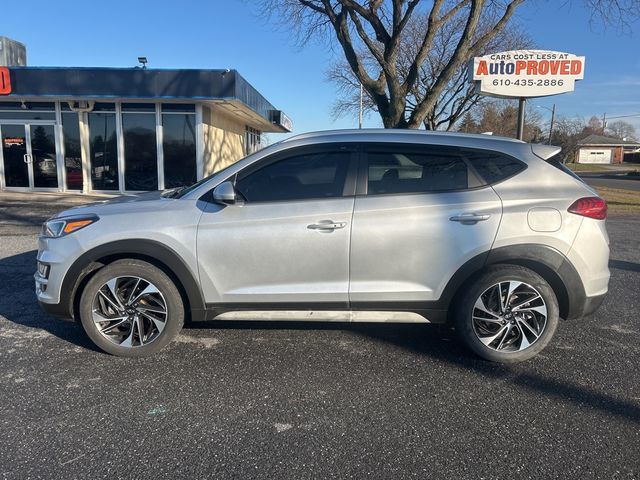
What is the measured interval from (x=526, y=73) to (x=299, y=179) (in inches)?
406

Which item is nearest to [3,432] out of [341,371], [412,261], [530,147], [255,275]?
[255,275]

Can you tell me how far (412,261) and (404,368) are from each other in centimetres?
83

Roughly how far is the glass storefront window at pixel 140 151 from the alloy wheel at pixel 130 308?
1332 centimetres

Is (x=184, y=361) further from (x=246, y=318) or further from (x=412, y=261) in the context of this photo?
(x=412, y=261)

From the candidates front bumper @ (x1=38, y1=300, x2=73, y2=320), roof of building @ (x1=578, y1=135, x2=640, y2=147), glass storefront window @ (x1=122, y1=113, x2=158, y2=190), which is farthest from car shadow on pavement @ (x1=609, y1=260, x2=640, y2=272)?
roof of building @ (x1=578, y1=135, x2=640, y2=147)

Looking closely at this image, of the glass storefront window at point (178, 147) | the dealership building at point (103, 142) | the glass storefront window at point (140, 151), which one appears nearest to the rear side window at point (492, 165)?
the dealership building at point (103, 142)

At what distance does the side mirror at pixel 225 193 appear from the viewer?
363 cm

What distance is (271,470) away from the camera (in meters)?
2.52

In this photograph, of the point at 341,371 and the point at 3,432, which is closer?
the point at 3,432

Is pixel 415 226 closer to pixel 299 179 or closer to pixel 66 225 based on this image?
pixel 299 179

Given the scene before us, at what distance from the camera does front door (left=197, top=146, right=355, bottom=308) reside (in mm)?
3688

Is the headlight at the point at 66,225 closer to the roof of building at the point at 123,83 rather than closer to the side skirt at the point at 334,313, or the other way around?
the side skirt at the point at 334,313

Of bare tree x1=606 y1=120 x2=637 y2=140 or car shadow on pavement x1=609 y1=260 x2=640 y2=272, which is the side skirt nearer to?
car shadow on pavement x1=609 y1=260 x2=640 y2=272

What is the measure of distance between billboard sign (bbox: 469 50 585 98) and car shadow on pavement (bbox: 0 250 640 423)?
9.41 meters
